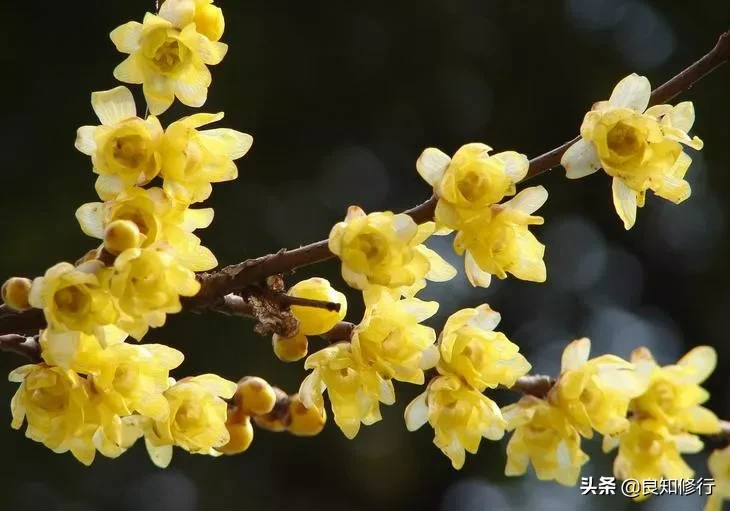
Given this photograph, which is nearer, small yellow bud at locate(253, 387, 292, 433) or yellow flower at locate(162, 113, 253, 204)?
yellow flower at locate(162, 113, 253, 204)

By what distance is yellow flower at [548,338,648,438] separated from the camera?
2.35 feet

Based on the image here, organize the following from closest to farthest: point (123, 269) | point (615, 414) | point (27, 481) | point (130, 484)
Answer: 1. point (123, 269)
2. point (615, 414)
3. point (27, 481)
4. point (130, 484)

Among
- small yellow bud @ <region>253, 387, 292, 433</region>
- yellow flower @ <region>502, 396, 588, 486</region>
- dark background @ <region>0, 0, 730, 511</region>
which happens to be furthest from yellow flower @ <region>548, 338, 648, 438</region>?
dark background @ <region>0, 0, 730, 511</region>

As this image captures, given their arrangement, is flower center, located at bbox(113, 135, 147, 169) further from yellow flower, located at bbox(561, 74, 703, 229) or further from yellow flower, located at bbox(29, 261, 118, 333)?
yellow flower, located at bbox(561, 74, 703, 229)

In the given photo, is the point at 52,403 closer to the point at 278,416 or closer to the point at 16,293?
the point at 16,293

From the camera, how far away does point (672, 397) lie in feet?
2.36

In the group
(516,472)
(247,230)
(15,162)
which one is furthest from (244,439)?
(15,162)

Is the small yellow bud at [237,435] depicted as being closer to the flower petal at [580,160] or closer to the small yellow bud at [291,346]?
the small yellow bud at [291,346]

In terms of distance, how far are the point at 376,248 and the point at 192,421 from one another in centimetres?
21

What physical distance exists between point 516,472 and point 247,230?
183 centimetres

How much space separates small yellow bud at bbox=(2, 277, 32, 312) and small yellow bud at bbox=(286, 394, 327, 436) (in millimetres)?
249

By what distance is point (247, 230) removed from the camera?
2557mm

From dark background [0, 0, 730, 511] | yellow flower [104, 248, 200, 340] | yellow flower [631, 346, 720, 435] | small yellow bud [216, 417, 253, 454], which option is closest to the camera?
yellow flower [104, 248, 200, 340]

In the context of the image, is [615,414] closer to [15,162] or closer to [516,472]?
[516,472]
